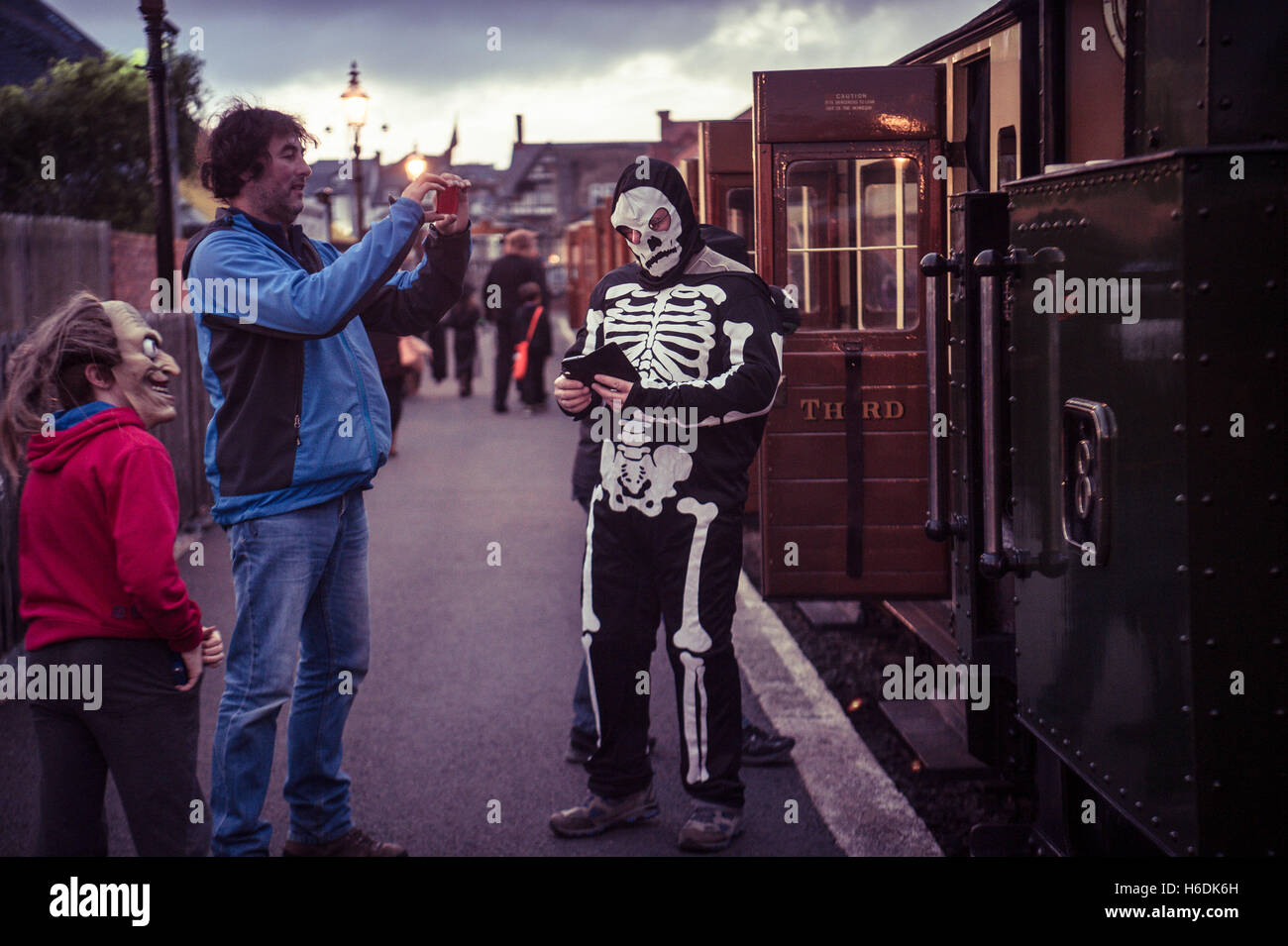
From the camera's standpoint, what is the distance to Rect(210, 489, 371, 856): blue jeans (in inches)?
158

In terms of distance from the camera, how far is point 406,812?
5.05 metres

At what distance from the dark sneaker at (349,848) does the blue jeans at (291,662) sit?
0.03 m

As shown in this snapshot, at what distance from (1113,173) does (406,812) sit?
129 inches

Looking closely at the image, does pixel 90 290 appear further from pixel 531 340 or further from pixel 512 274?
pixel 531 340

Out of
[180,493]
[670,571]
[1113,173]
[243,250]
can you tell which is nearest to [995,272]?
[1113,173]

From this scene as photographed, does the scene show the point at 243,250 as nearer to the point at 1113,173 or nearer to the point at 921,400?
the point at 1113,173

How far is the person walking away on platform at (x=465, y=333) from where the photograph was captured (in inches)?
876

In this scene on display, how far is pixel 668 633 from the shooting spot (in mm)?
4746

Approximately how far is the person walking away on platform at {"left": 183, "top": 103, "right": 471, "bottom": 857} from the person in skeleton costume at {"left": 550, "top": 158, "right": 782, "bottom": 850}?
783 mm

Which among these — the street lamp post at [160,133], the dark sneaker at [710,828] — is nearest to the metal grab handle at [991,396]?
the dark sneaker at [710,828]

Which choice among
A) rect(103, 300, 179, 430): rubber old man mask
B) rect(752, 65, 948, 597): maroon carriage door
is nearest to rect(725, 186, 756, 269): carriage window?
rect(752, 65, 948, 597): maroon carriage door

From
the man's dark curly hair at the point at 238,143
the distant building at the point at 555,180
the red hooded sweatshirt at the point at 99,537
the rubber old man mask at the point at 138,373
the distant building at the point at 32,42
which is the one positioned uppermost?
the distant building at the point at 555,180

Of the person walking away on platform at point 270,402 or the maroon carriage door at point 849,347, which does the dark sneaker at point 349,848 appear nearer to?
the person walking away on platform at point 270,402

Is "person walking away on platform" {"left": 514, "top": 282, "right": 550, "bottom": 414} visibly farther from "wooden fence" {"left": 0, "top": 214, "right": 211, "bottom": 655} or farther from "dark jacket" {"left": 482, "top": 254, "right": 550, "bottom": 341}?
"wooden fence" {"left": 0, "top": 214, "right": 211, "bottom": 655}
